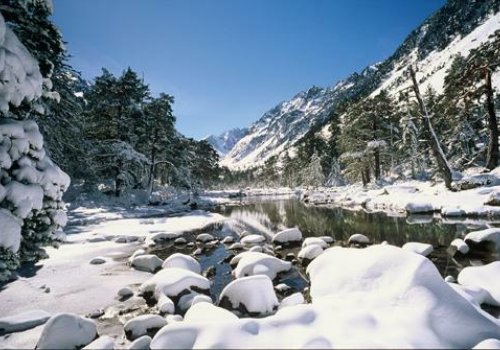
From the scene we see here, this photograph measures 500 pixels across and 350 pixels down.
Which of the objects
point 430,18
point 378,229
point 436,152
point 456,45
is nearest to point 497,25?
point 456,45

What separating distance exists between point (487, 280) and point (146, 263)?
908cm

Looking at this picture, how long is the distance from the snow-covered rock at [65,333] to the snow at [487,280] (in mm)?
7428

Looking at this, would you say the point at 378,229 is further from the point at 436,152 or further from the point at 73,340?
the point at 73,340

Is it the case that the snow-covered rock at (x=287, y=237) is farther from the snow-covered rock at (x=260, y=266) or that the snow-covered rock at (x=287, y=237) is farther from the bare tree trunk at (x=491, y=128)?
the bare tree trunk at (x=491, y=128)

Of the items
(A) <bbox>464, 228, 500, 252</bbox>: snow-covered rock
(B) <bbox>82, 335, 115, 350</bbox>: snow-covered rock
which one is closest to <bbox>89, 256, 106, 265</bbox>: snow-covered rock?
(B) <bbox>82, 335, 115, 350</bbox>: snow-covered rock

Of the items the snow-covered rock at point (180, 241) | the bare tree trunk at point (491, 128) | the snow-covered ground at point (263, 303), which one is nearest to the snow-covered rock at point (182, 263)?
the snow-covered ground at point (263, 303)

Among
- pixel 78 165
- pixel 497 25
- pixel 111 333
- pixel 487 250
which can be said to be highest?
pixel 497 25

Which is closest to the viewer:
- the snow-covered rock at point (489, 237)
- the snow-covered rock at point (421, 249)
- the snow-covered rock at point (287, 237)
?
the snow-covered rock at point (489, 237)

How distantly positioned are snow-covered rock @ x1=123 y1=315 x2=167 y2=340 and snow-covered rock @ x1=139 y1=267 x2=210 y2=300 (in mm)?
1429

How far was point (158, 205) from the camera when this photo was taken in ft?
105

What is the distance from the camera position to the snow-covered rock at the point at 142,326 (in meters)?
5.36

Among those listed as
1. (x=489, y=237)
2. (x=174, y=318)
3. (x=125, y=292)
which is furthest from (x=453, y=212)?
(x=125, y=292)

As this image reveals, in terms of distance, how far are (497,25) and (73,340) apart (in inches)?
6143

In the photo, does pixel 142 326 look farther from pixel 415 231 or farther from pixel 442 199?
pixel 442 199
